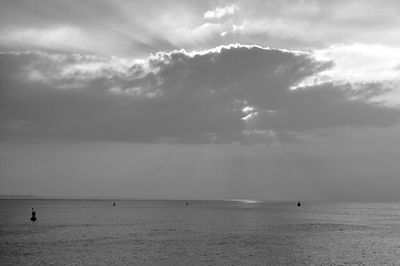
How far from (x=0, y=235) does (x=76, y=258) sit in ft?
116

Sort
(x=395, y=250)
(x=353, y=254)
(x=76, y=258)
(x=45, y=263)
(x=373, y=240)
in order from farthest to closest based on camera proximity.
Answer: (x=373, y=240)
(x=395, y=250)
(x=353, y=254)
(x=76, y=258)
(x=45, y=263)

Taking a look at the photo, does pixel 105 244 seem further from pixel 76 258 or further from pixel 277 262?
pixel 277 262

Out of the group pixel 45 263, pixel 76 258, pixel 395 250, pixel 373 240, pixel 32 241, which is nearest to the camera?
pixel 45 263

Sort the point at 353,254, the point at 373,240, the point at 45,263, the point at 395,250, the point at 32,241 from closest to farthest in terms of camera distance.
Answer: the point at 45,263
the point at 353,254
the point at 395,250
the point at 32,241
the point at 373,240

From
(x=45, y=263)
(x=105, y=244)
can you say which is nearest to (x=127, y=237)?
(x=105, y=244)

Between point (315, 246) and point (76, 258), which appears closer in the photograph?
point (76, 258)

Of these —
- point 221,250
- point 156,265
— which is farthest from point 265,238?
point 156,265

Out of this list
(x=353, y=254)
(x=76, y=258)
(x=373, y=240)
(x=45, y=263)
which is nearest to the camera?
(x=45, y=263)

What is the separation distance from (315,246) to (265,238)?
12512mm

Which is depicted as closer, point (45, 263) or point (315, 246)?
point (45, 263)

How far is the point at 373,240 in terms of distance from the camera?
3145 inches

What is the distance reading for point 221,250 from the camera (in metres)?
63.1

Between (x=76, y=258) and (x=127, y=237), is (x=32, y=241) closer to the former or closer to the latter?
(x=127, y=237)

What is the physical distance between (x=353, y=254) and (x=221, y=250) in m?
18.0
